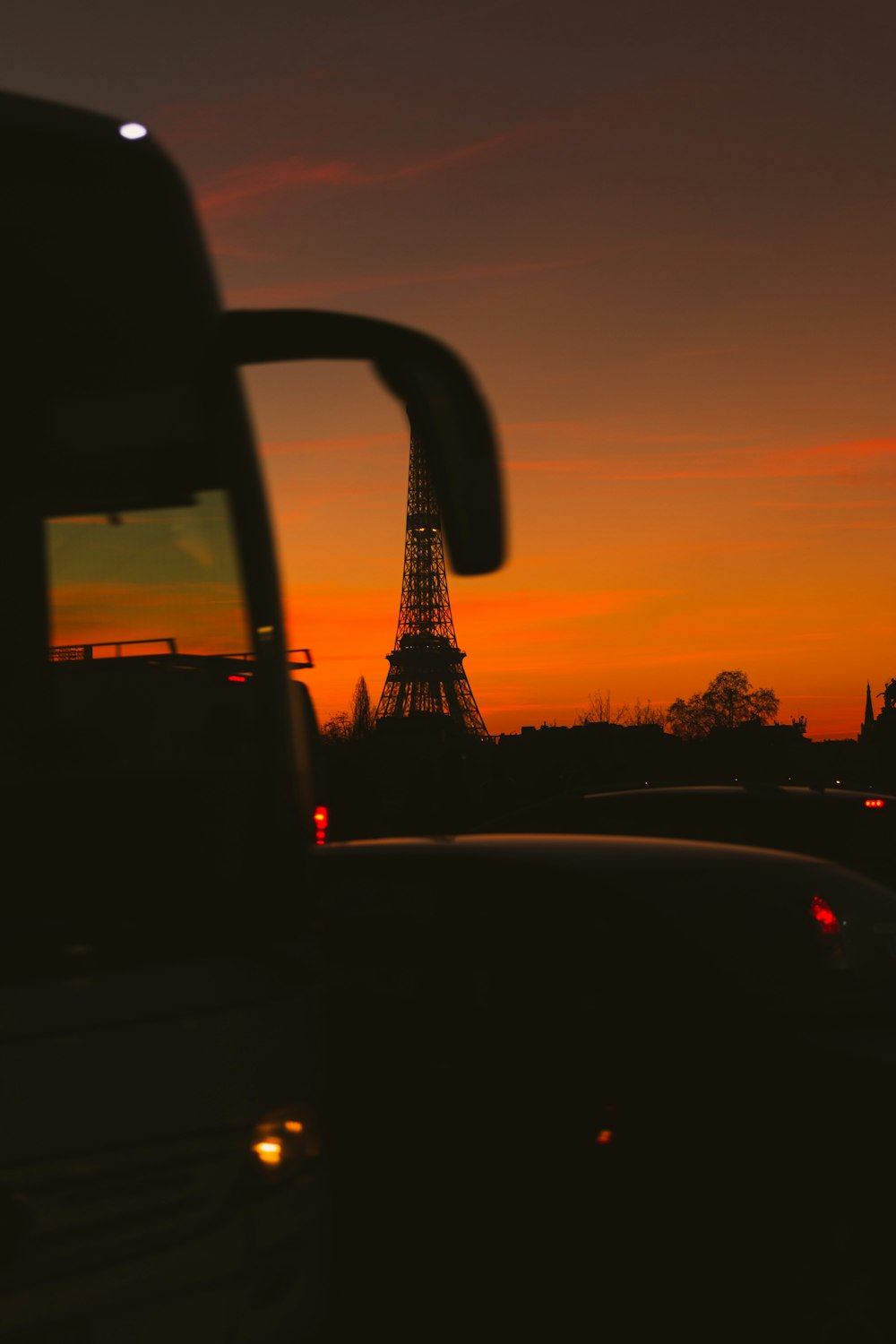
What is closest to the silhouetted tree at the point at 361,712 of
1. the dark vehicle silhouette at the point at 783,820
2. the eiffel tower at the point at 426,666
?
the eiffel tower at the point at 426,666

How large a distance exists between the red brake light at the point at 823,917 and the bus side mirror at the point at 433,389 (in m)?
2.45

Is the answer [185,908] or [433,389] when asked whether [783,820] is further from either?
[185,908]

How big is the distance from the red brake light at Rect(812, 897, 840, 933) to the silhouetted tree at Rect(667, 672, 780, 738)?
90276mm

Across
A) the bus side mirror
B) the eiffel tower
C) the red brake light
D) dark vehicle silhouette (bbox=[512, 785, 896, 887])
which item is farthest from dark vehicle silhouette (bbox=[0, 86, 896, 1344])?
the eiffel tower

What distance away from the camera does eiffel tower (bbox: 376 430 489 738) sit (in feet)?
250

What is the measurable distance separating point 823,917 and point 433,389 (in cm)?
265

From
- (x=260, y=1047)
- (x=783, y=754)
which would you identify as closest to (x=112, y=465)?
(x=260, y=1047)

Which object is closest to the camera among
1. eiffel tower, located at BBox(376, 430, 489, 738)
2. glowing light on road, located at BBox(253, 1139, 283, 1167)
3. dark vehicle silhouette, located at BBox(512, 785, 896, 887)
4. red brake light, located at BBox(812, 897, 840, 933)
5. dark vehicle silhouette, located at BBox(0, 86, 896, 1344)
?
dark vehicle silhouette, located at BBox(0, 86, 896, 1344)

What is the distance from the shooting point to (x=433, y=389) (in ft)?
9.86

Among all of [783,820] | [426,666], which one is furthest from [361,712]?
[783,820]

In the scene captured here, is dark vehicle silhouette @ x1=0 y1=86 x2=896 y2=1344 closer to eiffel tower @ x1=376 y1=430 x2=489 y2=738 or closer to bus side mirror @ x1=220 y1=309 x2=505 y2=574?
bus side mirror @ x1=220 y1=309 x2=505 y2=574

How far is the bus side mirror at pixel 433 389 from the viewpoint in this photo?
2912 mm

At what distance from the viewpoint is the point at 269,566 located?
127 inches

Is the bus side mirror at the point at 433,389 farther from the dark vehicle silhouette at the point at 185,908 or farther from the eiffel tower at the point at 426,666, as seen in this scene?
the eiffel tower at the point at 426,666
